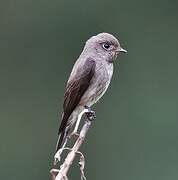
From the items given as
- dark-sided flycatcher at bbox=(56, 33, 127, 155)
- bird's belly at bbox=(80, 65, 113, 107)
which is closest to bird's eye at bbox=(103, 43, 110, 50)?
dark-sided flycatcher at bbox=(56, 33, 127, 155)

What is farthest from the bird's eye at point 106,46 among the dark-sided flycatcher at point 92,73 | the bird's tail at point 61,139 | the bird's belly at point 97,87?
the bird's tail at point 61,139

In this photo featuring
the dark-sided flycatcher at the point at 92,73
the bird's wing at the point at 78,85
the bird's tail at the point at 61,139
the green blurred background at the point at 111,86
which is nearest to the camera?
the bird's tail at the point at 61,139

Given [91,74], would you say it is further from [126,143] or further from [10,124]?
[10,124]

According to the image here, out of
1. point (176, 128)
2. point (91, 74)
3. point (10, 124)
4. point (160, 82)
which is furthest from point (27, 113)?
point (91, 74)

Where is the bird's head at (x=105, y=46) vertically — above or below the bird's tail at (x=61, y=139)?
above

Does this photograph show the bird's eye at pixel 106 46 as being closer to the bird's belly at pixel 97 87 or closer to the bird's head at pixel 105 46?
the bird's head at pixel 105 46

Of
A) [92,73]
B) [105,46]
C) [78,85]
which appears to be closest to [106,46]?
[105,46]

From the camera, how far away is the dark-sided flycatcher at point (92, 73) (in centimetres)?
463

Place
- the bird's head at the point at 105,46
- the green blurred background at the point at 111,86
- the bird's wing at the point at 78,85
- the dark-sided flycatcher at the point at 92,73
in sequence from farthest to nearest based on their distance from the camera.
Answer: the green blurred background at the point at 111,86
the bird's head at the point at 105,46
the dark-sided flycatcher at the point at 92,73
the bird's wing at the point at 78,85

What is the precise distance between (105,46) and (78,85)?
0.28 meters

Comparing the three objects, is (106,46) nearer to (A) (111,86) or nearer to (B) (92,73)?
(B) (92,73)

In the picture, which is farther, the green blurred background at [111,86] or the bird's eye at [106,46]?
the green blurred background at [111,86]

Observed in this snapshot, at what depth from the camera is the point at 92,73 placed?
4.88m

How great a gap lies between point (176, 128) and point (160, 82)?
1.66 metres
